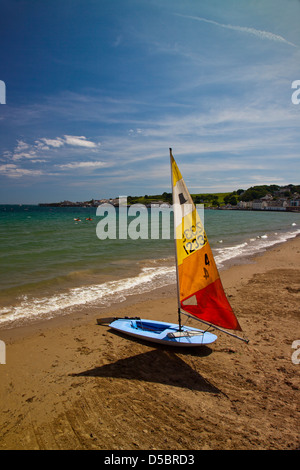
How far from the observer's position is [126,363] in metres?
6.90

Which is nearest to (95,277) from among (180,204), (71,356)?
(71,356)

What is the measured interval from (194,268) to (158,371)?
2917 mm

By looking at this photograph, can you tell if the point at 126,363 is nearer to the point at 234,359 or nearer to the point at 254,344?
the point at 234,359

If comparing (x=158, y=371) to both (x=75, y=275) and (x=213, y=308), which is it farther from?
(x=75, y=275)

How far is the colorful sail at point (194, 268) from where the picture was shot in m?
7.12

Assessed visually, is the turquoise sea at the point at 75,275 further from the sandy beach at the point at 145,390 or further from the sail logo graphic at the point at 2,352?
the sandy beach at the point at 145,390

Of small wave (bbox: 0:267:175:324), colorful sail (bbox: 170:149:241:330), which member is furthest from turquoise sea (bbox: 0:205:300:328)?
colorful sail (bbox: 170:149:241:330)

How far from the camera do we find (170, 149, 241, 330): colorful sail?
712cm

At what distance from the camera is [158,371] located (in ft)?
21.6

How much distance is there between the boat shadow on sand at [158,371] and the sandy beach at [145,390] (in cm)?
3

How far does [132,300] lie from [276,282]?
8438mm

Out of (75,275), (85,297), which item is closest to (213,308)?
(85,297)

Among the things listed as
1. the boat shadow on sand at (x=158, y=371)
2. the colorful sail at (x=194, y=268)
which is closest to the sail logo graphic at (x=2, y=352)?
the boat shadow on sand at (x=158, y=371)

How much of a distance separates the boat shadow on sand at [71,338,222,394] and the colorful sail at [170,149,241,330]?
4.40ft
